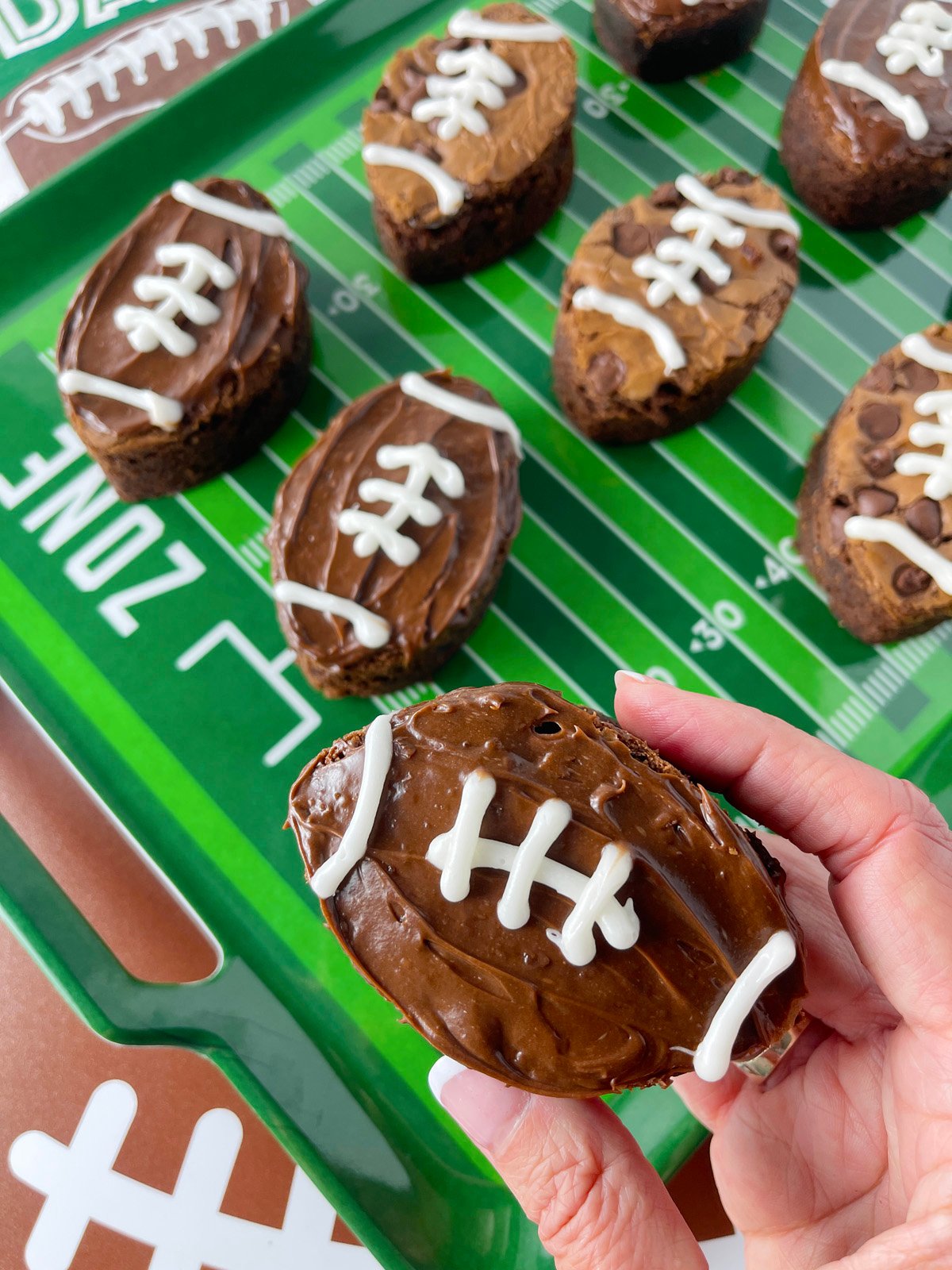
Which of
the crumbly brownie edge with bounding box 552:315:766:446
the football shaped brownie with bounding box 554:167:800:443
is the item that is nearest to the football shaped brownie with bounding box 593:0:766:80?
the football shaped brownie with bounding box 554:167:800:443

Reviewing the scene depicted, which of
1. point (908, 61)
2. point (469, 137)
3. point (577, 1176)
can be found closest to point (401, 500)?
point (469, 137)

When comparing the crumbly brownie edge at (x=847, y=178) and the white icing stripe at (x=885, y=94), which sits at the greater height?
the white icing stripe at (x=885, y=94)

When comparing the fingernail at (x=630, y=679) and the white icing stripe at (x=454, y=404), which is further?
the white icing stripe at (x=454, y=404)

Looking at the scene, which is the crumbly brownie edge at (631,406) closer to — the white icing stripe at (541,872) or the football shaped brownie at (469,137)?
the football shaped brownie at (469,137)

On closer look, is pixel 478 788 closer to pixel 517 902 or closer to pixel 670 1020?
pixel 517 902

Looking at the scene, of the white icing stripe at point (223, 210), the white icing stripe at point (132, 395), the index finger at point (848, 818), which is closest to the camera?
the index finger at point (848, 818)

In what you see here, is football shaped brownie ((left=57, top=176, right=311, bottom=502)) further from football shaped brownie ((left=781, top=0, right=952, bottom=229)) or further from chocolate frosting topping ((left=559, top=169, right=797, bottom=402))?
football shaped brownie ((left=781, top=0, right=952, bottom=229))

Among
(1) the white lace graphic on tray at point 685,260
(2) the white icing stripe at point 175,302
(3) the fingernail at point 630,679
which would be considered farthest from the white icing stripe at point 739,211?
(3) the fingernail at point 630,679

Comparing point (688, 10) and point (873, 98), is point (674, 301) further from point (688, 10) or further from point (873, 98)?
point (688, 10)

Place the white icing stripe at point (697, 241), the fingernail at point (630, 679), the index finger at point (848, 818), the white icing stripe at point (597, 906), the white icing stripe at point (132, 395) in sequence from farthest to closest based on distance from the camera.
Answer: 1. the white icing stripe at point (697, 241)
2. the white icing stripe at point (132, 395)
3. the fingernail at point (630, 679)
4. the index finger at point (848, 818)
5. the white icing stripe at point (597, 906)
